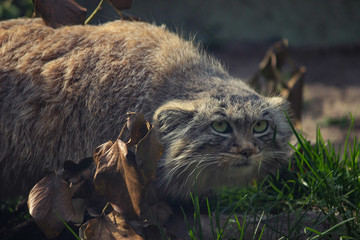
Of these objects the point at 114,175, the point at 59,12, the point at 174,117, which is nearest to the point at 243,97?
the point at 174,117

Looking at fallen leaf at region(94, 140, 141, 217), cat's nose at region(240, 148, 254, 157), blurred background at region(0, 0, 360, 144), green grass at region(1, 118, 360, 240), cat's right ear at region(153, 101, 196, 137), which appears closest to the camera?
fallen leaf at region(94, 140, 141, 217)

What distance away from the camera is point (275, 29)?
9.86 m

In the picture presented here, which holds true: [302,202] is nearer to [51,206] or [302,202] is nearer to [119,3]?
[51,206]

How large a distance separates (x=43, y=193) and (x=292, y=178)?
6.38 ft

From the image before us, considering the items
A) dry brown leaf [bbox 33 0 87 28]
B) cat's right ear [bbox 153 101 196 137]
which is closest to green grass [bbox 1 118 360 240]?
cat's right ear [bbox 153 101 196 137]

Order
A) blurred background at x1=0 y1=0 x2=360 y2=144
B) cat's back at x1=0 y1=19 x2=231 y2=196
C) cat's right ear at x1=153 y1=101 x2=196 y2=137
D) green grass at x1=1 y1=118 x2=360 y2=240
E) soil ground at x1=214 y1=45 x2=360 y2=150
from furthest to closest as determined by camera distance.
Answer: blurred background at x1=0 y1=0 x2=360 y2=144, soil ground at x1=214 y1=45 x2=360 y2=150, cat's back at x1=0 y1=19 x2=231 y2=196, cat's right ear at x1=153 y1=101 x2=196 y2=137, green grass at x1=1 y1=118 x2=360 y2=240

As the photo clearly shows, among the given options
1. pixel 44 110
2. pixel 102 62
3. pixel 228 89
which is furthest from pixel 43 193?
pixel 228 89

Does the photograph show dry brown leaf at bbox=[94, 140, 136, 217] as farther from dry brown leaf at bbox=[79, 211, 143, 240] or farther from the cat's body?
the cat's body

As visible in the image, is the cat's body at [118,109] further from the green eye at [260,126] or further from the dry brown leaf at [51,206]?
the dry brown leaf at [51,206]

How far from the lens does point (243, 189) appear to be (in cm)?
369

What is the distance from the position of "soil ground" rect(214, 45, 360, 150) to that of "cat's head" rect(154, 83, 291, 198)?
2475 millimetres

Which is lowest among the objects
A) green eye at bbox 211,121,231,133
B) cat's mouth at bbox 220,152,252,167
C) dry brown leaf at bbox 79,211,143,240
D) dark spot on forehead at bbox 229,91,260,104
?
dry brown leaf at bbox 79,211,143,240

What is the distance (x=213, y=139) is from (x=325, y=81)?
6.21 meters

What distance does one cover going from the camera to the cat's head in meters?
2.81
